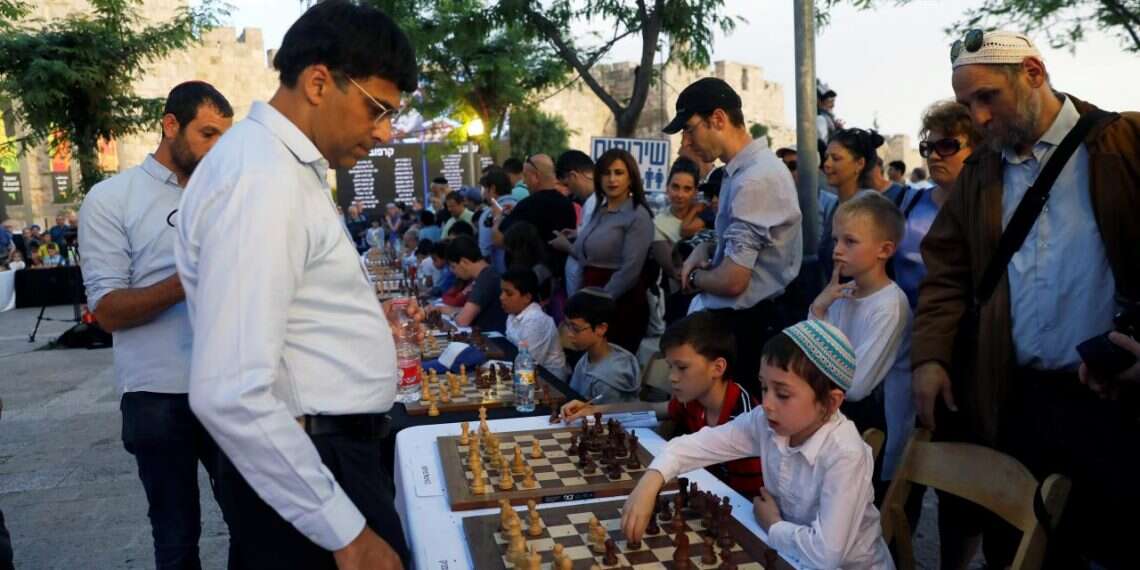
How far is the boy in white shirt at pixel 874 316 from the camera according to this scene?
2.89 metres

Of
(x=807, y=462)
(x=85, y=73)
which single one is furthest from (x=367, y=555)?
(x=85, y=73)

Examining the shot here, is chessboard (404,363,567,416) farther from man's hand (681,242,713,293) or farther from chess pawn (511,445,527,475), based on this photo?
man's hand (681,242,713,293)

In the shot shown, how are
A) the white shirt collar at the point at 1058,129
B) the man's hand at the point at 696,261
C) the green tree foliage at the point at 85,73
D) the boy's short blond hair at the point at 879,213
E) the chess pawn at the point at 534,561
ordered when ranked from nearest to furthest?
1. the chess pawn at the point at 534,561
2. the white shirt collar at the point at 1058,129
3. the boy's short blond hair at the point at 879,213
4. the man's hand at the point at 696,261
5. the green tree foliage at the point at 85,73

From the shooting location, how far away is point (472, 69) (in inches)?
658

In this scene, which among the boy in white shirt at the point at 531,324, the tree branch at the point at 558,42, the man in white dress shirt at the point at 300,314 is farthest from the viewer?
the tree branch at the point at 558,42

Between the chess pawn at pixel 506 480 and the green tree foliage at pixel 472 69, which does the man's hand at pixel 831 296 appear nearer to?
the chess pawn at pixel 506 480

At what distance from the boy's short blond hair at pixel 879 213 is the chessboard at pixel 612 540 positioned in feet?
4.67

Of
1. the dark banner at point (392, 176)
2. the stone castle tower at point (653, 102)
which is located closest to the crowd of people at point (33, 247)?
the dark banner at point (392, 176)

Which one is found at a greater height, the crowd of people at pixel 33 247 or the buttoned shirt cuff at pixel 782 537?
the buttoned shirt cuff at pixel 782 537

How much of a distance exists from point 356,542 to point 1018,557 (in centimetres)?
149

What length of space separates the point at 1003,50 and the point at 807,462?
1261 millimetres

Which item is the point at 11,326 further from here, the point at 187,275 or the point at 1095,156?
the point at 1095,156

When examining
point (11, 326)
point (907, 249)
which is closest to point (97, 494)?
point (907, 249)

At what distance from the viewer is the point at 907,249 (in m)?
3.61
